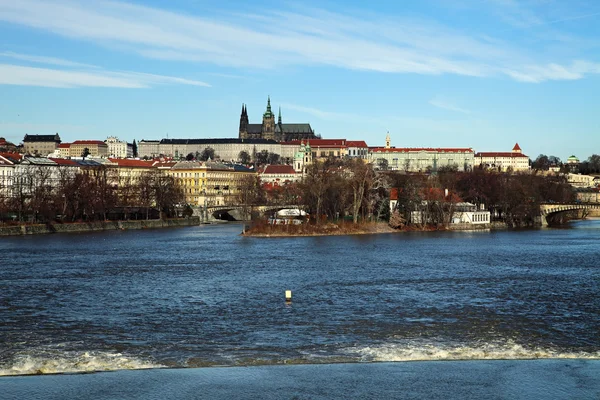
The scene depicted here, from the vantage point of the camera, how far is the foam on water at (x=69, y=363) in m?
19.5

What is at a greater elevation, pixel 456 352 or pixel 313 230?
pixel 313 230

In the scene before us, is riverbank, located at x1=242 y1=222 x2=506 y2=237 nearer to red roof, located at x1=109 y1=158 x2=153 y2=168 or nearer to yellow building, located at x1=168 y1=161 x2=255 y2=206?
yellow building, located at x1=168 y1=161 x2=255 y2=206

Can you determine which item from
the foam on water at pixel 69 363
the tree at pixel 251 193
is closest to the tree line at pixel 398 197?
the tree at pixel 251 193

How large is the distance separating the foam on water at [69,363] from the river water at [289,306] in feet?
0.15

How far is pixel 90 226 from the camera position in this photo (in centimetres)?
7256

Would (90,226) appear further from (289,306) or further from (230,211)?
(289,306)

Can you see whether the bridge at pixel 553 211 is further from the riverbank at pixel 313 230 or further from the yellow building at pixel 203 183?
the yellow building at pixel 203 183

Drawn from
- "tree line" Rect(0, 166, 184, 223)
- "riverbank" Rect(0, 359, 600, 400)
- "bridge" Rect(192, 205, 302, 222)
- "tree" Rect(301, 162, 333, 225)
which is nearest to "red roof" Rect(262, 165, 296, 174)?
"bridge" Rect(192, 205, 302, 222)

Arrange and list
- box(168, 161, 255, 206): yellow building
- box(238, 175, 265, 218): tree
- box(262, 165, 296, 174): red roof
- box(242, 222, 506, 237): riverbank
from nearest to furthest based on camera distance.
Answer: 1. box(242, 222, 506, 237): riverbank
2. box(238, 175, 265, 218): tree
3. box(168, 161, 255, 206): yellow building
4. box(262, 165, 296, 174): red roof

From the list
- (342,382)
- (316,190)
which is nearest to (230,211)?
(316,190)

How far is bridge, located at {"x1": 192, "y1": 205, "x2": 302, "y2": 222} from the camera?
9506cm

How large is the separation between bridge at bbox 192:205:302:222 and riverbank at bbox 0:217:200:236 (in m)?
5.71

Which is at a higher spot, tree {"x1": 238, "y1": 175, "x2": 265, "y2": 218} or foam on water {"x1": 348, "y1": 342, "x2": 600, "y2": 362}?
tree {"x1": 238, "y1": 175, "x2": 265, "y2": 218}

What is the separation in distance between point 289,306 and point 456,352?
27.3 feet
